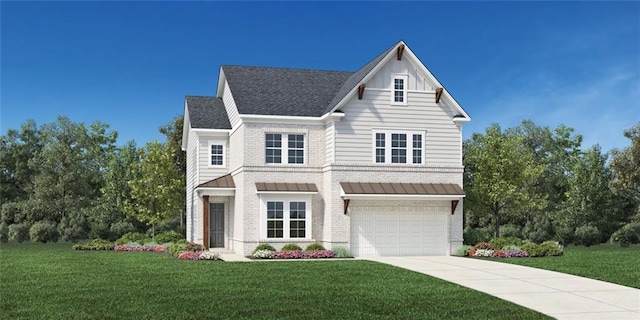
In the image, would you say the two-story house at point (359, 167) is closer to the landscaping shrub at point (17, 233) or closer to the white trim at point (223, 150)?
the white trim at point (223, 150)

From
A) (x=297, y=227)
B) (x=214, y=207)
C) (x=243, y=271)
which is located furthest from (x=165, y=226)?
(x=243, y=271)

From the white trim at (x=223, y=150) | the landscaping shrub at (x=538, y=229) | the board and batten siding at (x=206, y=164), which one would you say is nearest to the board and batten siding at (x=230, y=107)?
the white trim at (x=223, y=150)

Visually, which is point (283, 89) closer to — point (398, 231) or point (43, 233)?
point (398, 231)

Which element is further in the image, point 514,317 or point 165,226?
point 165,226

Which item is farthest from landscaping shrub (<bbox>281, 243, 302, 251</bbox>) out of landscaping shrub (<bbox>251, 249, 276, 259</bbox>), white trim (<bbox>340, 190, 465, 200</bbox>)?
white trim (<bbox>340, 190, 465, 200</bbox>)

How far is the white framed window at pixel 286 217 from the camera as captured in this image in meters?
28.4

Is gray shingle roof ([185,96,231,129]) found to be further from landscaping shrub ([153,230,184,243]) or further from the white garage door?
the white garage door

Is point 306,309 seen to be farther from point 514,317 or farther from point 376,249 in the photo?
point 376,249

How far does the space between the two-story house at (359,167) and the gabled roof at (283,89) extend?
0.38ft

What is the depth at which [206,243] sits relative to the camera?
100 ft

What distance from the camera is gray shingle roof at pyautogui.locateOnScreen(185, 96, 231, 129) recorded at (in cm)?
3312

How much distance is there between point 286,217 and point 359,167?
3.86 metres

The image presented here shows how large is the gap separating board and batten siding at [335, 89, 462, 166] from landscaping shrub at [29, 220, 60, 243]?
75.9 ft

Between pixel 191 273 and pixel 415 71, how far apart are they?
14.7 metres
